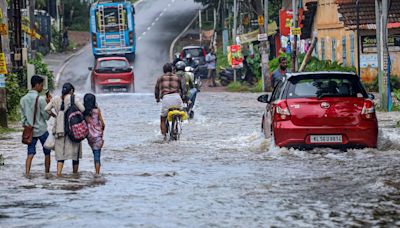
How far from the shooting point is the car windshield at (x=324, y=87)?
55.3 feet

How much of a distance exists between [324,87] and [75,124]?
442cm

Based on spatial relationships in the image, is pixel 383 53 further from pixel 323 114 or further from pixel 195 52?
pixel 195 52

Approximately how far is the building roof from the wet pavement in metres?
19.3

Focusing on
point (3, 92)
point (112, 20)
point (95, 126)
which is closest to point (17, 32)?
point (3, 92)

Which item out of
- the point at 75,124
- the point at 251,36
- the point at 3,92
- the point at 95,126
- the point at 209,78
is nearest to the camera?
the point at 75,124

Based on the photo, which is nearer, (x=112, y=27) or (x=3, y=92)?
(x=3, y=92)

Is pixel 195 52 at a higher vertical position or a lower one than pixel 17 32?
lower

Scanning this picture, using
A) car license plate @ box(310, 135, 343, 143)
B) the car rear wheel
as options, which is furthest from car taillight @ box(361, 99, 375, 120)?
the car rear wheel

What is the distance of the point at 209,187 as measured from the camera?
527 inches

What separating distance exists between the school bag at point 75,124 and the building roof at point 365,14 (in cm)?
2620

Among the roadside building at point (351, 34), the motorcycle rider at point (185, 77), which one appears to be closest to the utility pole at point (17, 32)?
the motorcycle rider at point (185, 77)

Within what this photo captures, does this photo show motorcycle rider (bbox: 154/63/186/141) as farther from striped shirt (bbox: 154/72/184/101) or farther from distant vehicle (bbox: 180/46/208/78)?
distant vehicle (bbox: 180/46/208/78)

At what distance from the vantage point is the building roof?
40.7m

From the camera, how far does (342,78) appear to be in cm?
1706
